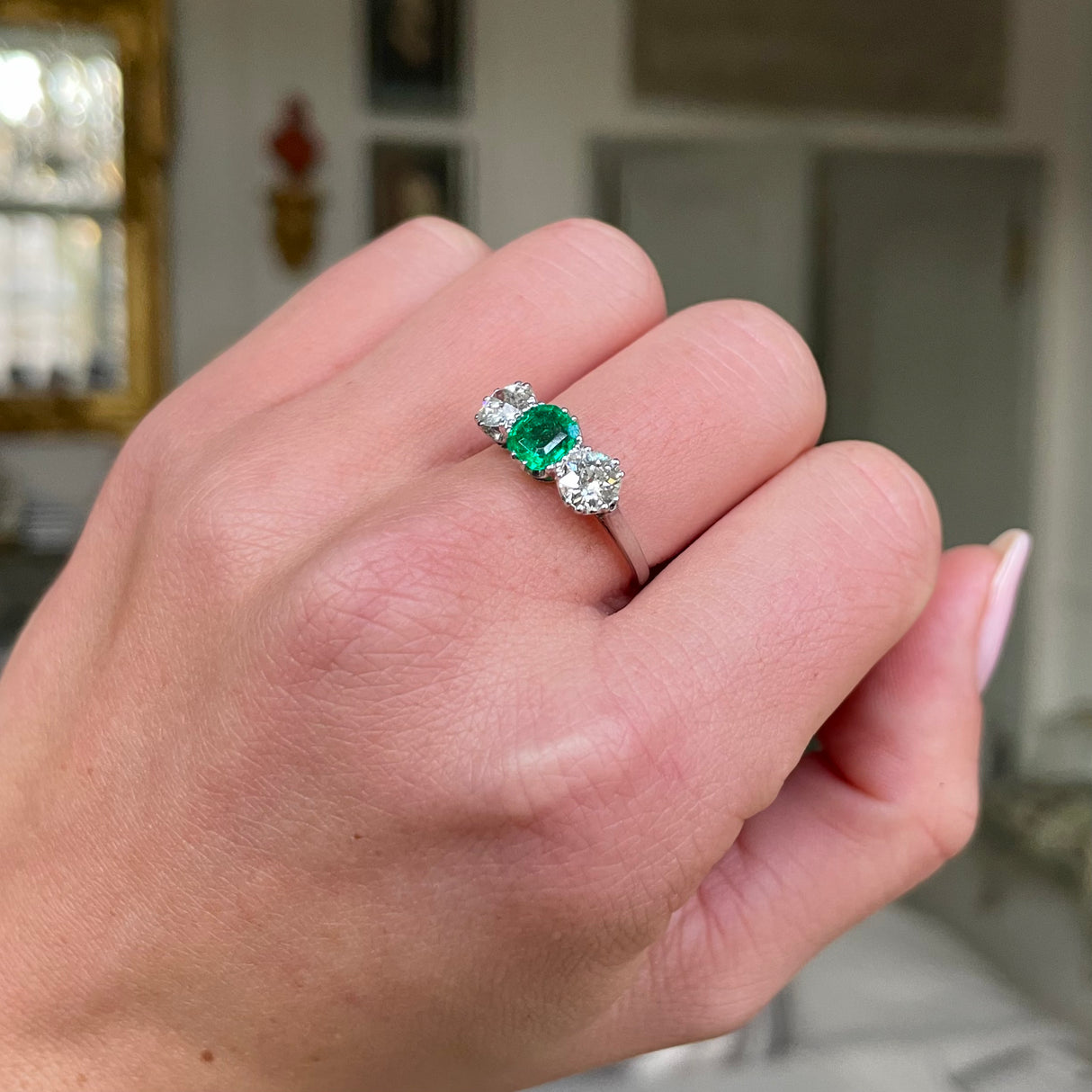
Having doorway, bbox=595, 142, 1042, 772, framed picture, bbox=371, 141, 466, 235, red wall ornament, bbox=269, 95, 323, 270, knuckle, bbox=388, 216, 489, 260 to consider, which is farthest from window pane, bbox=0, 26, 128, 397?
knuckle, bbox=388, 216, 489, 260

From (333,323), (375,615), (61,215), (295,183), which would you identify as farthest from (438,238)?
(61,215)

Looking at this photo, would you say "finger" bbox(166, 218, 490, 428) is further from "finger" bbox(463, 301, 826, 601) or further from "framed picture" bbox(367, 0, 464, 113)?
"framed picture" bbox(367, 0, 464, 113)

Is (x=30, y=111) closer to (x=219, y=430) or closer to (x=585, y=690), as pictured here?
(x=219, y=430)

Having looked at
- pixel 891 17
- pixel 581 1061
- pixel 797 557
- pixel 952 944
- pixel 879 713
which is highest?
pixel 891 17

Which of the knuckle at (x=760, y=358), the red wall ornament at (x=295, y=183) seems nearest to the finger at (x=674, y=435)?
the knuckle at (x=760, y=358)

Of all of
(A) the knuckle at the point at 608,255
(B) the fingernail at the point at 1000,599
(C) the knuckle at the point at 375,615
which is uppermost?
(A) the knuckle at the point at 608,255

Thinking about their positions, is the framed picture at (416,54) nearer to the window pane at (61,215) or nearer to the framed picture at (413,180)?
the framed picture at (413,180)

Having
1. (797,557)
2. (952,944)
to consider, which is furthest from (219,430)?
(952,944)
